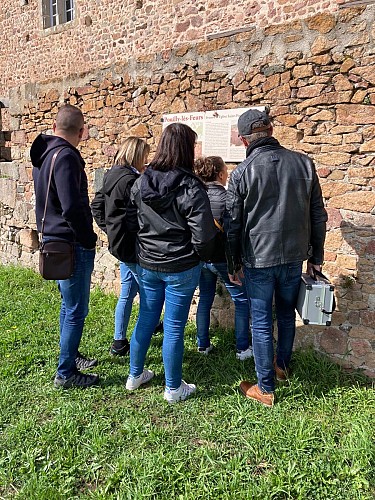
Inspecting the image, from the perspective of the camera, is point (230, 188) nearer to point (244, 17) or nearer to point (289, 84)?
point (289, 84)

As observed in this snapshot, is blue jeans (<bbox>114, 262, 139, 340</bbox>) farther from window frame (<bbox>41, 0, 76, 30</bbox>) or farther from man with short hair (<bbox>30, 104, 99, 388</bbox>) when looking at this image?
window frame (<bbox>41, 0, 76, 30</bbox>)

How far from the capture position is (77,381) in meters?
3.13

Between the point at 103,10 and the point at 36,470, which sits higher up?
the point at 103,10

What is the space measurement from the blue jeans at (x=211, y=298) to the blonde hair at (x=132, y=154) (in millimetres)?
968

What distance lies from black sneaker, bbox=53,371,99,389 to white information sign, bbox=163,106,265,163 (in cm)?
226

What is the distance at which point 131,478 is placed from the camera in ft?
7.52

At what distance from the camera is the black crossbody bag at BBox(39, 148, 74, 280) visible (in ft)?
9.28

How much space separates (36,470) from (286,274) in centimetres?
190

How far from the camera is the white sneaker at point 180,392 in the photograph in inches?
115

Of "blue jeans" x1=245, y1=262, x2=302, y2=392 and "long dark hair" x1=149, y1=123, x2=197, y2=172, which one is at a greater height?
"long dark hair" x1=149, y1=123, x2=197, y2=172

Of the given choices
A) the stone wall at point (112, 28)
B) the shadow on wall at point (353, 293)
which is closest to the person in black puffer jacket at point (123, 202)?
the shadow on wall at point (353, 293)

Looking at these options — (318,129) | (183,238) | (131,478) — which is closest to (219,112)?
(318,129)

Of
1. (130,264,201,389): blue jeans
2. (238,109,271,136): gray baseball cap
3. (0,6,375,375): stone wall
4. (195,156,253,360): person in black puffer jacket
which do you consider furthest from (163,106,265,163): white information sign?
(130,264,201,389): blue jeans

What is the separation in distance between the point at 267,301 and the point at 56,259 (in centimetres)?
143
